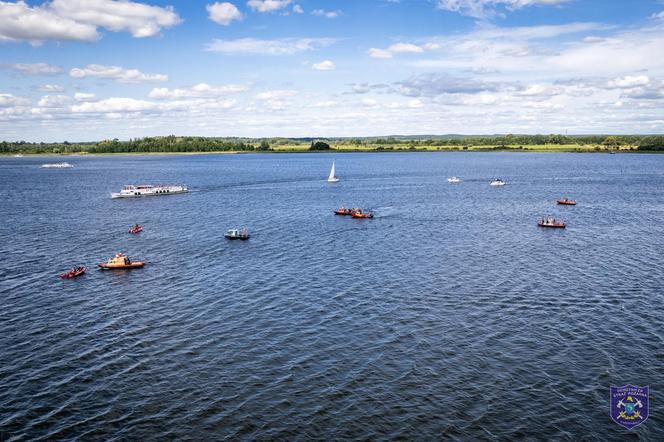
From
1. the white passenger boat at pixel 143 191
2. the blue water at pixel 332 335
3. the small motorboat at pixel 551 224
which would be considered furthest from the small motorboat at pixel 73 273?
the white passenger boat at pixel 143 191

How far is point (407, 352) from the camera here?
50.2 metres

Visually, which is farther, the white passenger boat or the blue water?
the white passenger boat

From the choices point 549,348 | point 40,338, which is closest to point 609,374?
point 549,348

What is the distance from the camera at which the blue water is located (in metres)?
39.5

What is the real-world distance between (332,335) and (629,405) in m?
26.6

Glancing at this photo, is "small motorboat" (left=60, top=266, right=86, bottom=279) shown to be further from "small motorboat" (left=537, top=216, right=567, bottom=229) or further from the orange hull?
"small motorboat" (left=537, top=216, right=567, bottom=229)

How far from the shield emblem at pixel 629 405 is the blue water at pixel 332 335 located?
0.82 m

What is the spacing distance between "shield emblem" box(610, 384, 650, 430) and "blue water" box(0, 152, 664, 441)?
82 cm

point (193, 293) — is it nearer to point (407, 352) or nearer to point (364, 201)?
point (407, 352)

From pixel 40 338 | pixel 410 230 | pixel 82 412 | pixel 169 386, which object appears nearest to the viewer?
pixel 82 412

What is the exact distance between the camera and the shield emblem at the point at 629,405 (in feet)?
128

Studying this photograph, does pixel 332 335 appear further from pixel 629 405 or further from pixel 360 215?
pixel 360 215

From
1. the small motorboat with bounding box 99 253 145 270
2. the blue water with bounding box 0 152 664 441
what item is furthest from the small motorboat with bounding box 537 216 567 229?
the small motorboat with bounding box 99 253 145 270

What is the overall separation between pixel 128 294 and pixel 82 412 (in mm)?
29028
